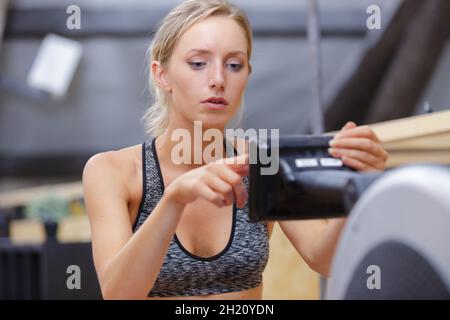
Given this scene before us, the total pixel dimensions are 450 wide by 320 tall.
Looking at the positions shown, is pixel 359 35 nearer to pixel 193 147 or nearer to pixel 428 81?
→ pixel 428 81

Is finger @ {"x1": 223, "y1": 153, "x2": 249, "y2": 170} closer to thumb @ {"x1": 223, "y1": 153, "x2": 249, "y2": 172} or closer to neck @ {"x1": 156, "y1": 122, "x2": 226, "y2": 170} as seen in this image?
thumb @ {"x1": 223, "y1": 153, "x2": 249, "y2": 172}

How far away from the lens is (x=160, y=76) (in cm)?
107

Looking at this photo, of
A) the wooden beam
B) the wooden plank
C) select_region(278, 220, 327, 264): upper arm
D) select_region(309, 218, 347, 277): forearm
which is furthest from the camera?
the wooden beam

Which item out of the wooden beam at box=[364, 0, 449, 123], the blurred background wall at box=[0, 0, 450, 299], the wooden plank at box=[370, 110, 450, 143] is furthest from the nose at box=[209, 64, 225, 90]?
the wooden beam at box=[364, 0, 449, 123]

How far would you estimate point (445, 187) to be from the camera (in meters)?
0.49

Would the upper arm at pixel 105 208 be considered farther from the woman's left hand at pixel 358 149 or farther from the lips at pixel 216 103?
the woman's left hand at pixel 358 149

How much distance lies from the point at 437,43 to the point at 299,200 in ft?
9.42

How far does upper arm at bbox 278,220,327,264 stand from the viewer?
3.33 feet

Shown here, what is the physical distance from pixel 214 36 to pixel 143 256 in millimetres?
298

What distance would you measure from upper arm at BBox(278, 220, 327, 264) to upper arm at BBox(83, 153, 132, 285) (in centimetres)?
21

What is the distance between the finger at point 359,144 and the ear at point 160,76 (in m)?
0.35

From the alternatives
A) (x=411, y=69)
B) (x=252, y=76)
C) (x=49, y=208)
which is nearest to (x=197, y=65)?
(x=49, y=208)

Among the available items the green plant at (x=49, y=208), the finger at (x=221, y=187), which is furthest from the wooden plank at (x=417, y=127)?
the green plant at (x=49, y=208)

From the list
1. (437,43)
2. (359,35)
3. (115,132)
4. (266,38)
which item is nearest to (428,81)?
(437,43)
